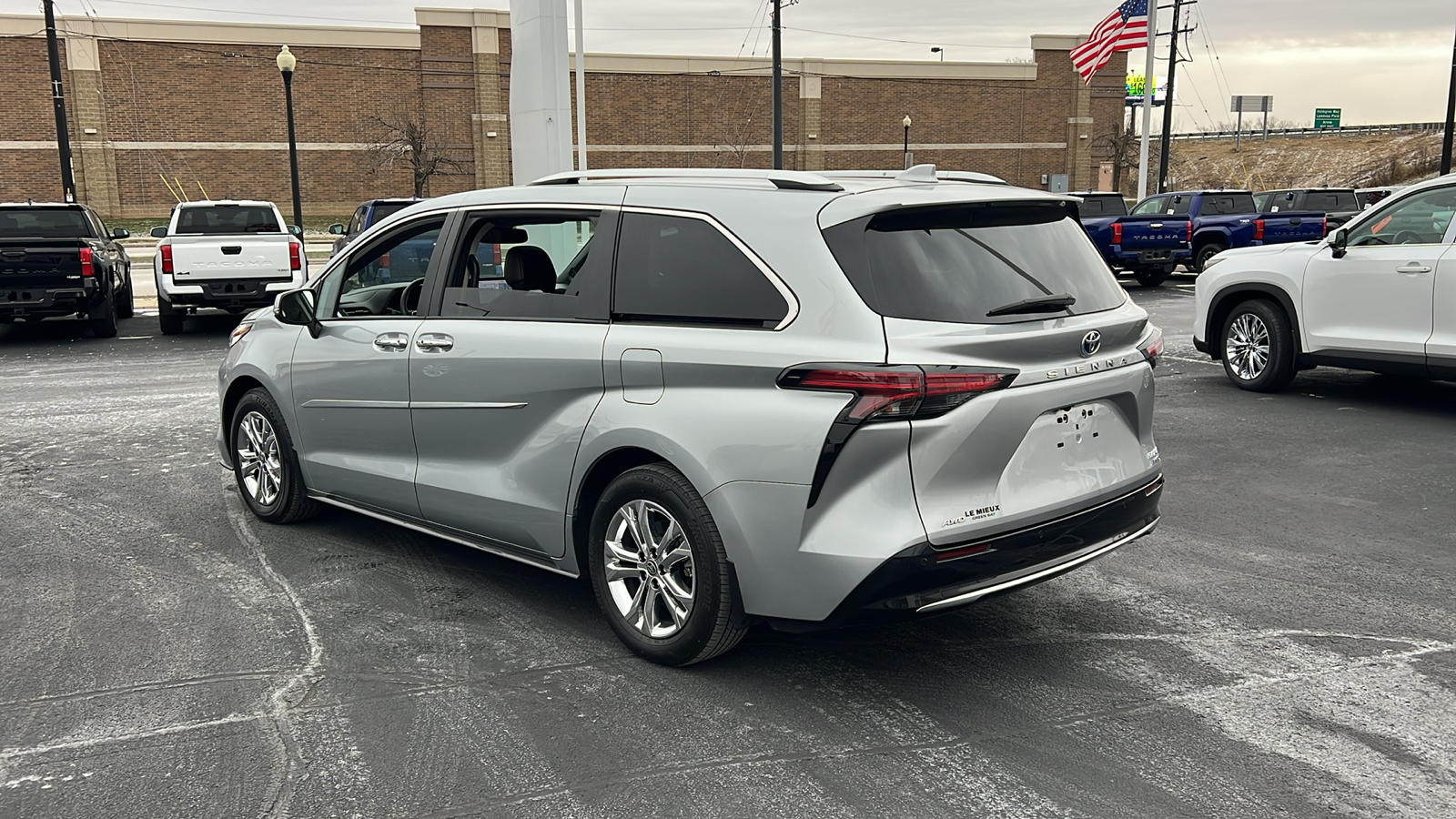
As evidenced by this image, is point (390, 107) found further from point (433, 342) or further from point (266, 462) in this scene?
point (433, 342)

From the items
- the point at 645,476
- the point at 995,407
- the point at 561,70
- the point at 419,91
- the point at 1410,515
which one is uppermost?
the point at 419,91

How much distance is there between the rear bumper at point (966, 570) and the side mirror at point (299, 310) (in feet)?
→ 10.4

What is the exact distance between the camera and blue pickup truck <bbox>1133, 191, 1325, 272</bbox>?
23.7m

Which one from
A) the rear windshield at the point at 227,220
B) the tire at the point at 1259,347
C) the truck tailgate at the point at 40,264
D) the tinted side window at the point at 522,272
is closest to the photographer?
the tinted side window at the point at 522,272

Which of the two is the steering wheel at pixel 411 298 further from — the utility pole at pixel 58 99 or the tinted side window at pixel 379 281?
the utility pole at pixel 58 99

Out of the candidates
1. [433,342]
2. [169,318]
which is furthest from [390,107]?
[433,342]

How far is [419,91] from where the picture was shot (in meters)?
53.5

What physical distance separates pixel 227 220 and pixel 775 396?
51.9 feet

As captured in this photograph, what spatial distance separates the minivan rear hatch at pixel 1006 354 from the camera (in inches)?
152

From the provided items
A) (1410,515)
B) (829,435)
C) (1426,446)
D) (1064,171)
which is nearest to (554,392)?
(829,435)

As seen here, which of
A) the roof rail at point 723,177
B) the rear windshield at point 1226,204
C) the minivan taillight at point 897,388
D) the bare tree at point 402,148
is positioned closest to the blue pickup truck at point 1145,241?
the rear windshield at point 1226,204

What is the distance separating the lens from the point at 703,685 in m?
4.35

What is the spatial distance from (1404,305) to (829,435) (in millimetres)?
7626

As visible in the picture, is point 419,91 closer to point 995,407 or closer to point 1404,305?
point 1404,305
